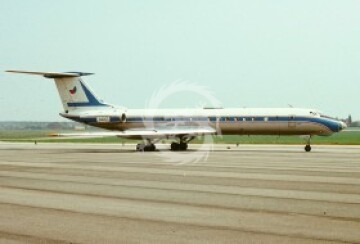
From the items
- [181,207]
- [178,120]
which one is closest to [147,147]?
[178,120]

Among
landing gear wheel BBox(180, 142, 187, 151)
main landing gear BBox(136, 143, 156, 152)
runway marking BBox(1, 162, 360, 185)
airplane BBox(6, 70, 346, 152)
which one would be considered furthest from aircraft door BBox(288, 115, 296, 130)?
runway marking BBox(1, 162, 360, 185)

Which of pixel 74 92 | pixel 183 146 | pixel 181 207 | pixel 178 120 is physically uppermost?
pixel 74 92

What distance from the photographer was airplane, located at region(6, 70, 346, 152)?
36.7m

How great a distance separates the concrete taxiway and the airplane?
17.9m

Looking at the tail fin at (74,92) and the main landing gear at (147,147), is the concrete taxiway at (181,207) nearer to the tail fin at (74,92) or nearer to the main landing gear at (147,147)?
the main landing gear at (147,147)

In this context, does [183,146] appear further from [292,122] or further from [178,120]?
[292,122]

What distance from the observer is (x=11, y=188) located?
1478 cm

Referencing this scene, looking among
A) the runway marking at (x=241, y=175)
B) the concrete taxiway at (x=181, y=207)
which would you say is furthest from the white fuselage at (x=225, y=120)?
the concrete taxiway at (x=181, y=207)

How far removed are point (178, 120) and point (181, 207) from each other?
2808 centimetres

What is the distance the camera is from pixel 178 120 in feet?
129

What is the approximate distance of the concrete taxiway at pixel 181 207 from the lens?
27.5 feet

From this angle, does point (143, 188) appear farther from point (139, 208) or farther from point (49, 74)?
point (49, 74)

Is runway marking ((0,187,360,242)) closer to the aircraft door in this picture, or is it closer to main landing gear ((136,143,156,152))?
main landing gear ((136,143,156,152))

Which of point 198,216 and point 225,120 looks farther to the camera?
point 225,120
